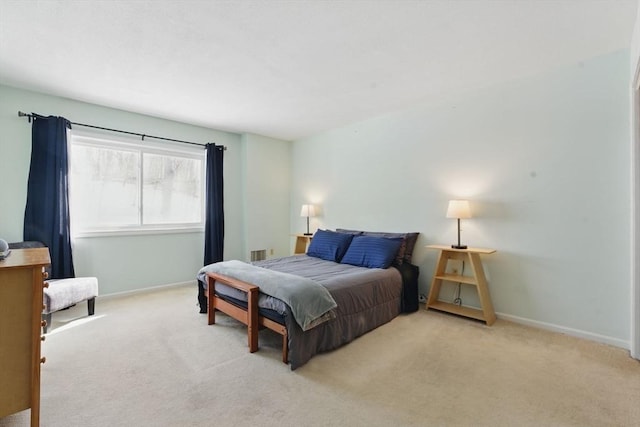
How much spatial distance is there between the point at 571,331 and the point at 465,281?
3.10ft

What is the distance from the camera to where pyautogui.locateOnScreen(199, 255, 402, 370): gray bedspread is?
2.19m

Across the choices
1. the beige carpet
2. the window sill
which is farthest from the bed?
the window sill

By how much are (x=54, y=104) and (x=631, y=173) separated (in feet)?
18.7

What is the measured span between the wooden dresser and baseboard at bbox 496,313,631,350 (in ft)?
12.1

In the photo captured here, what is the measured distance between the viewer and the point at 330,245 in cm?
386

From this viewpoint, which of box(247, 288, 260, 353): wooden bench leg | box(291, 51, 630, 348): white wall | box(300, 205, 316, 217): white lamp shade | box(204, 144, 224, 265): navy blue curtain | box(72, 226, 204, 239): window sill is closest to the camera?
box(247, 288, 260, 353): wooden bench leg

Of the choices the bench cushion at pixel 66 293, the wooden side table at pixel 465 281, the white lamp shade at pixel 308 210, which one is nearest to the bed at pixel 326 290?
the wooden side table at pixel 465 281

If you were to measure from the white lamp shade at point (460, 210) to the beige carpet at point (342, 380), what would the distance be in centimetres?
110

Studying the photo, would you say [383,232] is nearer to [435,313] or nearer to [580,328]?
[435,313]

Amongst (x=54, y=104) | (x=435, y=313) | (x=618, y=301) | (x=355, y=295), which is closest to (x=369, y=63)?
(x=355, y=295)

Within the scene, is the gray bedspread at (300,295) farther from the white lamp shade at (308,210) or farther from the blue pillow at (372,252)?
the white lamp shade at (308,210)

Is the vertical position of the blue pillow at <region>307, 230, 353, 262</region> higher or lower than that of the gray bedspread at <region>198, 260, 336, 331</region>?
higher

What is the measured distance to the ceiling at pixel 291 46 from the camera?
194cm

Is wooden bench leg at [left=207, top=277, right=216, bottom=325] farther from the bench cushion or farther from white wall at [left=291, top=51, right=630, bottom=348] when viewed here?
white wall at [left=291, top=51, right=630, bottom=348]
